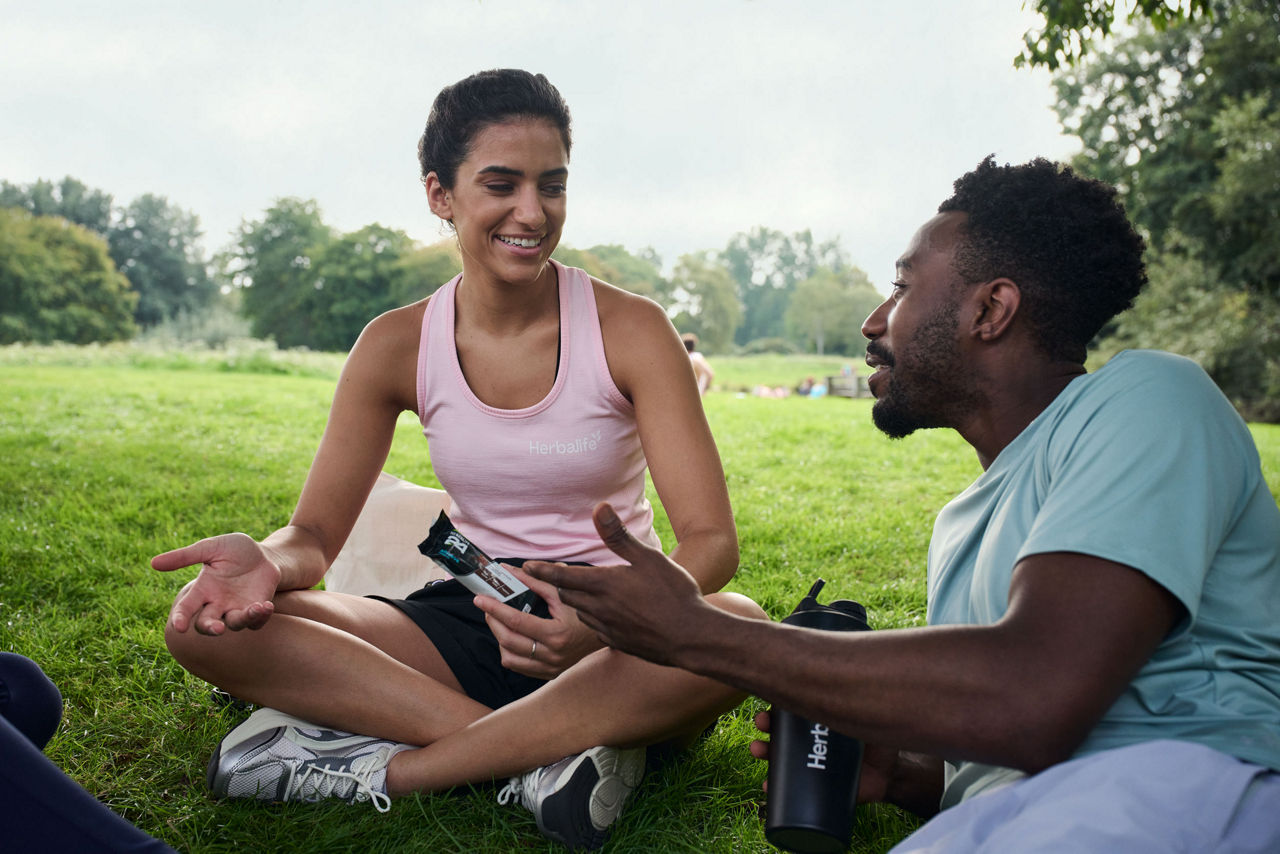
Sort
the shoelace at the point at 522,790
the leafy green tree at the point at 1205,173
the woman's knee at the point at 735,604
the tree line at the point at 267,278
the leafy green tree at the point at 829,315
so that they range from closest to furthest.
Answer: the shoelace at the point at 522,790
the woman's knee at the point at 735,604
the leafy green tree at the point at 1205,173
the tree line at the point at 267,278
the leafy green tree at the point at 829,315

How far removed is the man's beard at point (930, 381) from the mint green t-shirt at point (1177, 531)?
12.6 inches

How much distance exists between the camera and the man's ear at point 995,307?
5.93 ft

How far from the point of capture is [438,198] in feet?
9.26

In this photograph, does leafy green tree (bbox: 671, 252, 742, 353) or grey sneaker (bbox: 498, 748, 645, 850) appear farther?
leafy green tree (bbox: 671, 252, 742, 353)

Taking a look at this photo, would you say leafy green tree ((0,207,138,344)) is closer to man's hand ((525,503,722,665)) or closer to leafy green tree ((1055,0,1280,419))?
leafy green tree ((1055,0,1280,419))

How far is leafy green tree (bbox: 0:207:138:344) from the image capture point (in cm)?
5072

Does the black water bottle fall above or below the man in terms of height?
below

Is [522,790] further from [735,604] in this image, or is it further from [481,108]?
[481,108]

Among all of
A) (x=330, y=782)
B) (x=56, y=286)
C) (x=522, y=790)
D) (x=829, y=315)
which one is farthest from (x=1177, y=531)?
(x=829, y=315)

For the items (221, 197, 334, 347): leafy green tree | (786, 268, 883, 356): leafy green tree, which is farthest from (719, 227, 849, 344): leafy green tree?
(221, 197, 334, 347): leafy green tree

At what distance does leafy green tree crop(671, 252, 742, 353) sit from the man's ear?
66.5m

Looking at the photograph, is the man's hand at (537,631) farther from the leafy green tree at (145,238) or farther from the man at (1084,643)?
the leafy green tree at (145,238)

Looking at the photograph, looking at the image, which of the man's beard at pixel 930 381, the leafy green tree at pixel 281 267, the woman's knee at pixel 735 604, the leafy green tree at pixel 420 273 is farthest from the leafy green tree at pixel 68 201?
the man's beard at pixel 930 381

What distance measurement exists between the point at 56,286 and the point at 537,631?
60210 millimetres
